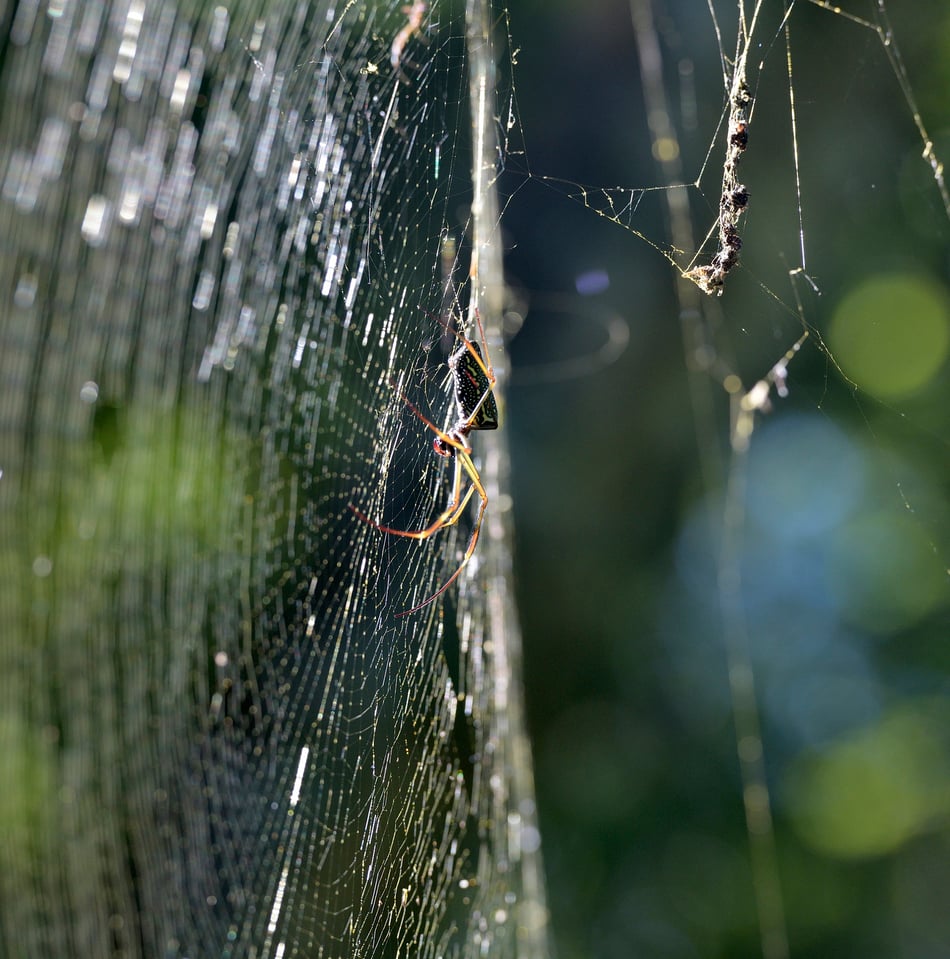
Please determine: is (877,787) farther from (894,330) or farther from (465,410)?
(465,410)

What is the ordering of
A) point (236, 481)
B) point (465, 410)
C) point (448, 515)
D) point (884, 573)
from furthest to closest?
point (884, 573)
point (236, 481)
point (448, 515)
point (465, 410)

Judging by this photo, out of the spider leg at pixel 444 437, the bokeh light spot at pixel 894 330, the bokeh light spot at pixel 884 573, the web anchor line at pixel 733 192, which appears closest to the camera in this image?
the web anchor line at pixel 733 192

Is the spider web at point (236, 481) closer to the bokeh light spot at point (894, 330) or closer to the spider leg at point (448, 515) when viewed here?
the spider leg at point (448, 515)

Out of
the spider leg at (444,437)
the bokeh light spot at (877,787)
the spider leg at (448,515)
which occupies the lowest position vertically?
the bokeh light spot at (877,787)

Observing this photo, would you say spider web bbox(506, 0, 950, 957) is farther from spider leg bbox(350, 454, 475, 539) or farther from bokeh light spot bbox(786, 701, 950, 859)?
spider leg bbox(350, 454, 475, 539)

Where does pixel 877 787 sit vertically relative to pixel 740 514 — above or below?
below

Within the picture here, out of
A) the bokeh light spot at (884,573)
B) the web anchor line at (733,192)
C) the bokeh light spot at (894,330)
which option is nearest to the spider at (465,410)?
the web anchor line at (733,192)

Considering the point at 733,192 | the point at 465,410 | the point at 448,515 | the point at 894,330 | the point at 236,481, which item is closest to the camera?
the point at 733,192

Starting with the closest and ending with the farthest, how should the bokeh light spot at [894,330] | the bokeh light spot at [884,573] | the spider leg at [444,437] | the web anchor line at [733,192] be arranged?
1. the web anchor line at [733,192]
2. the spider leg at [444,437]
3. the bokeh light spot at [894,330]
4. the bokeh light spot at [884,573]

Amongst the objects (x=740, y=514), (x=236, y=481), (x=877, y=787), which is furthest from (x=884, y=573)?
(x=236, y=481)
